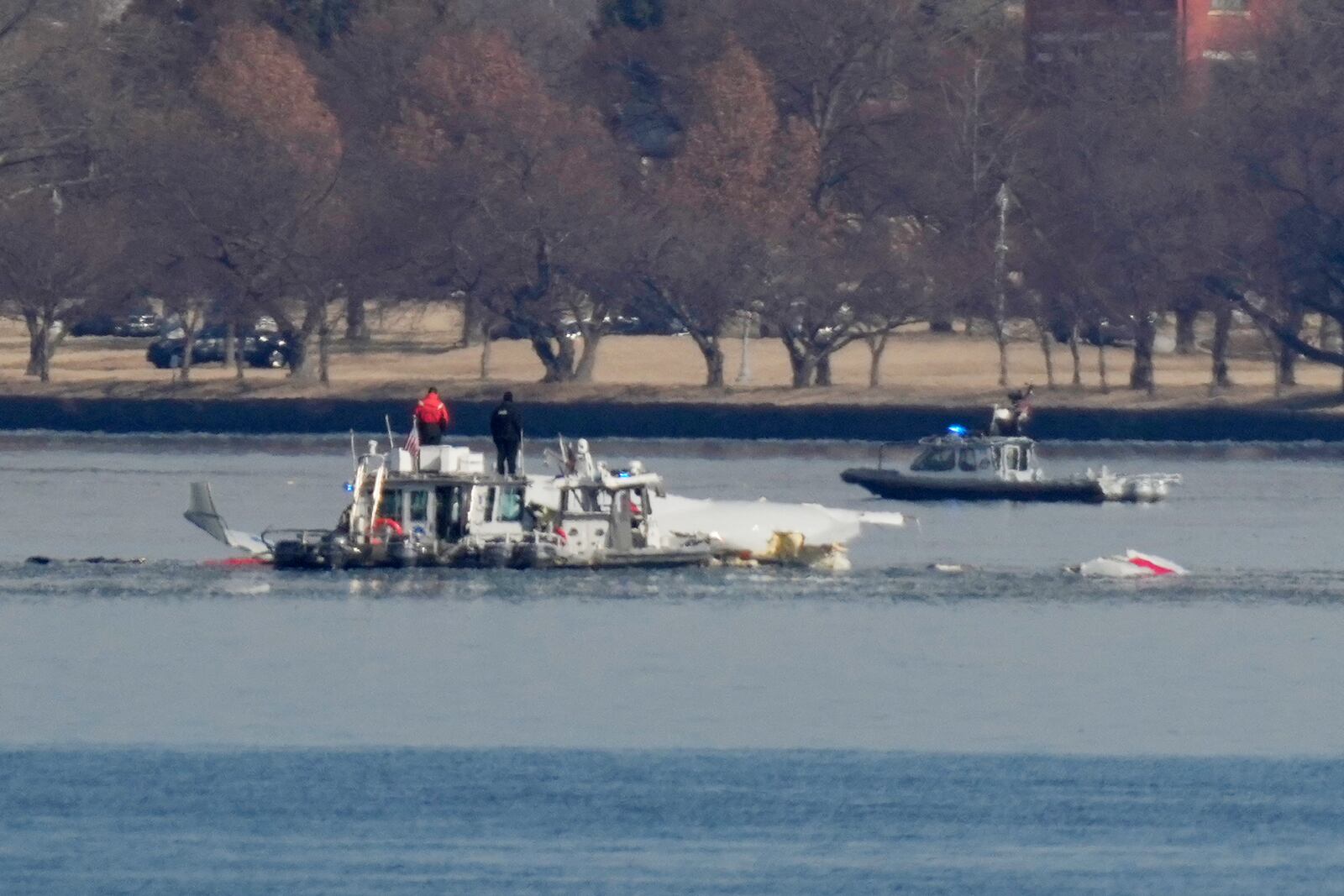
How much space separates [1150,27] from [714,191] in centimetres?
1916

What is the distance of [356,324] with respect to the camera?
104500mm

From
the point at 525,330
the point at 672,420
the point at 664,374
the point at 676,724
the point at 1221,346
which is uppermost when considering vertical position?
the point at 525,330

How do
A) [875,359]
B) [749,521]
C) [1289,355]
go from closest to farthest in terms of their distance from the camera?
[749,521]
[1289,355]
[875,359]

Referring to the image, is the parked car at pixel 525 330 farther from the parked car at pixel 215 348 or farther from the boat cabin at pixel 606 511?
the boat cabin at pixel 606 511

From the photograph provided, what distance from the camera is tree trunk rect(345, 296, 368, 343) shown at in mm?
Result: 103425

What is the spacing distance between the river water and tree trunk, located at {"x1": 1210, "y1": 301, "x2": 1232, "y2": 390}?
31326 mm

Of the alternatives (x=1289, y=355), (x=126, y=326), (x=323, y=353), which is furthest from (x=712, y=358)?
(x=126, y=326)

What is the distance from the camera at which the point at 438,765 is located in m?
34.4

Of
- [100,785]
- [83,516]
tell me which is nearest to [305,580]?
[83,516]

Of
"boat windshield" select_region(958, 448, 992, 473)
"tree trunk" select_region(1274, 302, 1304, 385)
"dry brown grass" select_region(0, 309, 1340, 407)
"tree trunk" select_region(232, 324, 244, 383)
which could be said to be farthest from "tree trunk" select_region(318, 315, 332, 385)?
"boat windshield" select_region(958, 448, 992, 473)

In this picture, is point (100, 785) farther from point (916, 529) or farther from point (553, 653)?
point (916, 529)

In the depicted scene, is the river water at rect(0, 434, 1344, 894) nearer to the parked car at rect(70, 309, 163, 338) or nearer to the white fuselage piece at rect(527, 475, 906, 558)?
the white fuselage piece at rect(527, 475, 906, 558)

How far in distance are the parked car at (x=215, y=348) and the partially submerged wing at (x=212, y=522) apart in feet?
145

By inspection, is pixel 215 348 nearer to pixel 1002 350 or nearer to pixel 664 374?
pixel 664 374
